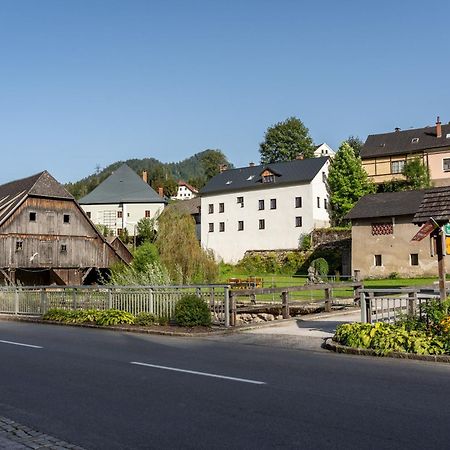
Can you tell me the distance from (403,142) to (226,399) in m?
65.2

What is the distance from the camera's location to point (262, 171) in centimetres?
6788

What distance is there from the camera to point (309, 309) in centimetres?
2748

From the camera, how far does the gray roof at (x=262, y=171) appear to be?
2522 inches

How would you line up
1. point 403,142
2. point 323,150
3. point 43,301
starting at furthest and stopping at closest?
point 323,150, point 403,142, point 43,301

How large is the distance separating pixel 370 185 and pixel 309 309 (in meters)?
40.0

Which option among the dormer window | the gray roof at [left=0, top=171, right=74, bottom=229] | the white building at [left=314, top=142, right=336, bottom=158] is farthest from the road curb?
the white building at [left=314, top=142, right=336, bottom=158]

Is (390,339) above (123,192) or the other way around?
the other way around

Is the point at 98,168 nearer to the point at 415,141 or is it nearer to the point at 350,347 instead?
the point at 415,141

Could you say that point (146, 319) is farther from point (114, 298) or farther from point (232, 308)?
point (232, 308)

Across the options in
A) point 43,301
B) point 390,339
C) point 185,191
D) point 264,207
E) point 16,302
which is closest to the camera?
point 390,339

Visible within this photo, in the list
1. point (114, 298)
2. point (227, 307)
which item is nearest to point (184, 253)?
point (114, 298)

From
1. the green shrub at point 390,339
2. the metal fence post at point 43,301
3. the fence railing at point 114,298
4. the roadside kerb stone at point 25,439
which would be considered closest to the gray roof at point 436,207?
the green shrub at point 390,339

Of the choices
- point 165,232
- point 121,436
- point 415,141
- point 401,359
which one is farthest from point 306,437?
point 415,141

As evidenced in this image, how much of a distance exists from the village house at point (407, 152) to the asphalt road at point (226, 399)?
55082 mm
